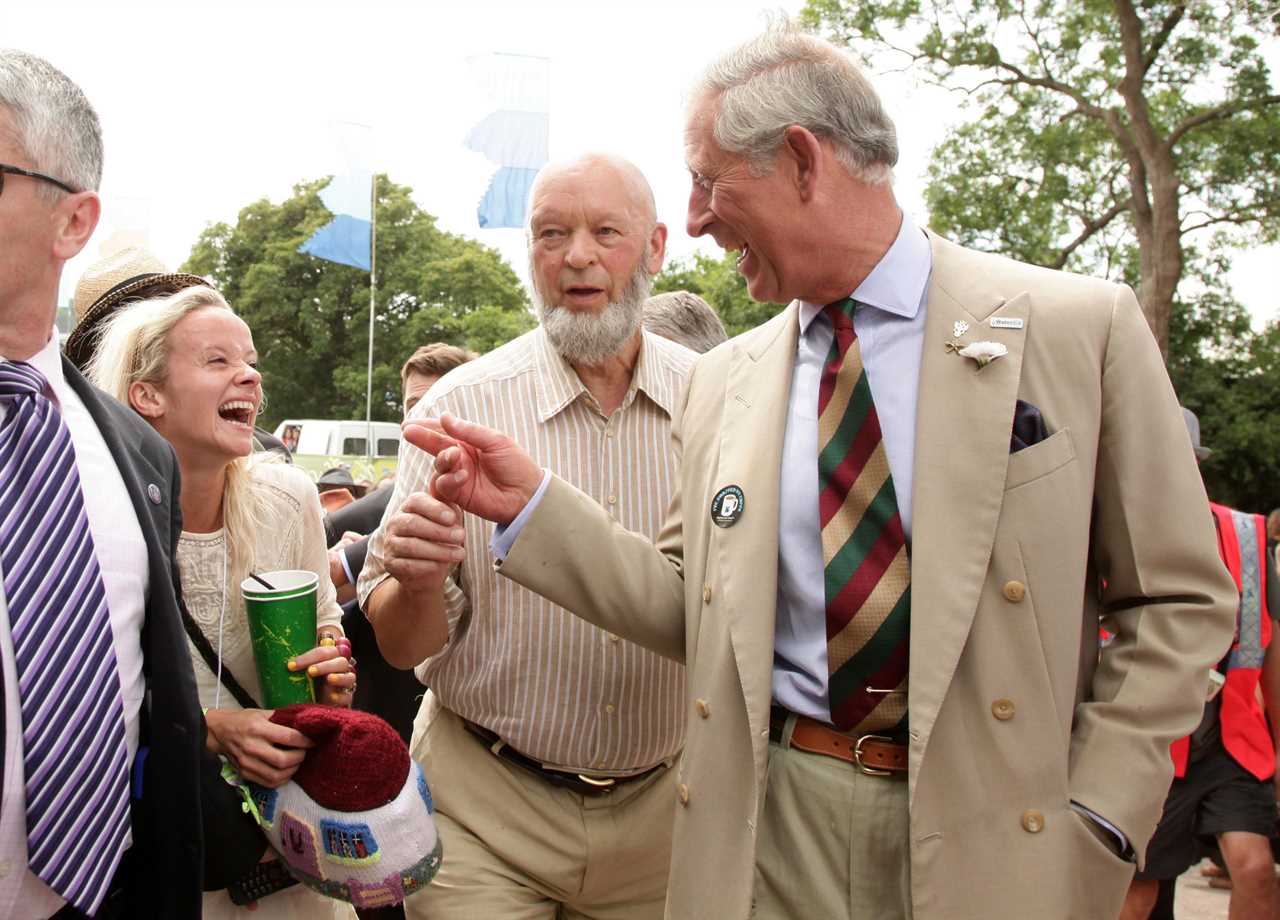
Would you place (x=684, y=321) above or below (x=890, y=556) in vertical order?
above

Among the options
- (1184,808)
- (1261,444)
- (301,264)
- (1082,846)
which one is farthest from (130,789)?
(301,264)

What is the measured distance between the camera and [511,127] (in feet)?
44.3

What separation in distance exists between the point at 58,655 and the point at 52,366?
588 millimetres

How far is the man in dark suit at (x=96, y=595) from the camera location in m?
1.91

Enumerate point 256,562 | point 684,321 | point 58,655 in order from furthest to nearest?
point 684,321, point 256,562, point 58,655

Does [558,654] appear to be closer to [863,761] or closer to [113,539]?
[863,761]

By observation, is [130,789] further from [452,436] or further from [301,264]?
[301,264]

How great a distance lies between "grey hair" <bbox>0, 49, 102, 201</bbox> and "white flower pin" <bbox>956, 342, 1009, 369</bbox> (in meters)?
1.69


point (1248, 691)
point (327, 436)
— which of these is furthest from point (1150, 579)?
point (327, 436)

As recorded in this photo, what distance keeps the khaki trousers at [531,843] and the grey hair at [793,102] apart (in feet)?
5.51

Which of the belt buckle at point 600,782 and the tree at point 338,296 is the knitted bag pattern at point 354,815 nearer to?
the belt buckle at point 600,782

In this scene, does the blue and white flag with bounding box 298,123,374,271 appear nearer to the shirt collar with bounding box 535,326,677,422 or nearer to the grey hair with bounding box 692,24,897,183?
the shirt collar with bounding box 535,326,677,422

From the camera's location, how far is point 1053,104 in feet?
61.9

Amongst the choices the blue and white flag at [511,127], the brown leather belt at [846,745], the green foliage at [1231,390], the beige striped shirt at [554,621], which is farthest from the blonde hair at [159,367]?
the green foliage at [1231,390]
